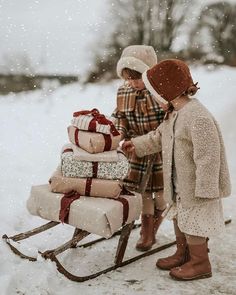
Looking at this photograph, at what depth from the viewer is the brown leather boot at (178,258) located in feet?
13.6

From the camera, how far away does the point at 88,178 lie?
12.6 feet

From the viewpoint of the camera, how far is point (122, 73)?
4.62 m

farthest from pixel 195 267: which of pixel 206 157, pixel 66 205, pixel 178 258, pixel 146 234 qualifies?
pixel 66 205

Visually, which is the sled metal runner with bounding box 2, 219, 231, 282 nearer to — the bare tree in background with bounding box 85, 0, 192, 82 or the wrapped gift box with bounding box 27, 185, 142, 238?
the wrapped gift box with bounding box 27, 185, 142, 238

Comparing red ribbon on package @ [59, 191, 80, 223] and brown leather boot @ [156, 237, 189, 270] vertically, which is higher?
red ribbon on package @ [59, 191, 80, 223]

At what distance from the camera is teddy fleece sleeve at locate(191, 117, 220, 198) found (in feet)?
12.1

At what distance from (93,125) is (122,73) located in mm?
972

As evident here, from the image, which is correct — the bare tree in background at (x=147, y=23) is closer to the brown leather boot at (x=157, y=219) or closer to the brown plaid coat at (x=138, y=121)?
the brown plaid coat at (x=138, y=121)

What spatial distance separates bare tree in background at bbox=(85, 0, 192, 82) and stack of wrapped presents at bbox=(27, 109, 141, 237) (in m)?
12.9

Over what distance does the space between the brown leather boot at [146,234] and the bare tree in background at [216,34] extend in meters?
14.1

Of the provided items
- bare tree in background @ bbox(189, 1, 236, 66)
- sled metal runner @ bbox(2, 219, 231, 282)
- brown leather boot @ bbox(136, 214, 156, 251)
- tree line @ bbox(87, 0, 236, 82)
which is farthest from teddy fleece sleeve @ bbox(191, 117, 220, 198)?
bare tree in background @ bbox(189, 1, 236, 66)

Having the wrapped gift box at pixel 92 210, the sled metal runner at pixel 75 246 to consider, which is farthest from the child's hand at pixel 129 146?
the sled metal runner at pixel 75 246

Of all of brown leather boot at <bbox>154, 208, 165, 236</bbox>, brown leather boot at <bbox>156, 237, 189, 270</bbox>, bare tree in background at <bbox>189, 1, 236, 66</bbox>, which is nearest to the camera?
brown leather boot at <bbox>156, 237, 189, 270</bbox>

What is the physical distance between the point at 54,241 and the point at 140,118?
4.59 feet
